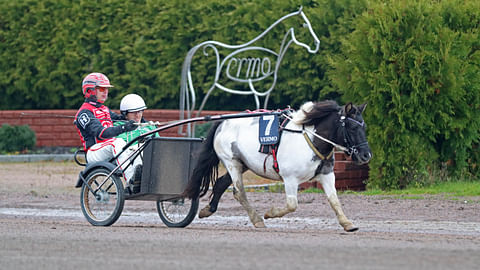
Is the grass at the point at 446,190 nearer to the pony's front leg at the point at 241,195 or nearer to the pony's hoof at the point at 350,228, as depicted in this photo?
the pony's front leg at the point at 241,195

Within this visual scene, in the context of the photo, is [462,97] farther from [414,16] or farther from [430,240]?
[430,240]

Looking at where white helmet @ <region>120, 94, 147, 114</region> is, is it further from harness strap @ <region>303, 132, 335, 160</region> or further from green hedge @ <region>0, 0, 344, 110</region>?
green hedge @ <region>0, 0, 344, 110</region>

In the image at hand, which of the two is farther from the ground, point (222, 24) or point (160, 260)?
point (222, 24)

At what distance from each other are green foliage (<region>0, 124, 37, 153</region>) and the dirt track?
27.8ft

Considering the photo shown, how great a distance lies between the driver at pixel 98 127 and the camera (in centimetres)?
959

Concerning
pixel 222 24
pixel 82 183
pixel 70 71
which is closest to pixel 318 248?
pixel 82 183

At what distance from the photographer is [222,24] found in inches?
835

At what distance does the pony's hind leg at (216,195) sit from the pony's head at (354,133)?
1.66 metres

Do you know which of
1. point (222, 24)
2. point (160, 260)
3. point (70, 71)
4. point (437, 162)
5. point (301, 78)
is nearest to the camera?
point (160, 260)

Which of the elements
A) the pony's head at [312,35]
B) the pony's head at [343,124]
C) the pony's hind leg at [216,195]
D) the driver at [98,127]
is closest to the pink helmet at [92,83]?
the driver at [98,127]

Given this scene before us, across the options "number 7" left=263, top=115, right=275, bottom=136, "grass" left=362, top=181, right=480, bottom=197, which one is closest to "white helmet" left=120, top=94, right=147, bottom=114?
"number 7" left=263, top=115, right=275, bottom=136

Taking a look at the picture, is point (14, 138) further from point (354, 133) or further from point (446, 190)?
point (354, 133)

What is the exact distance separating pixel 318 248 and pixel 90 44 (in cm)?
1728

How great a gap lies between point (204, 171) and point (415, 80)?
4917 mm
